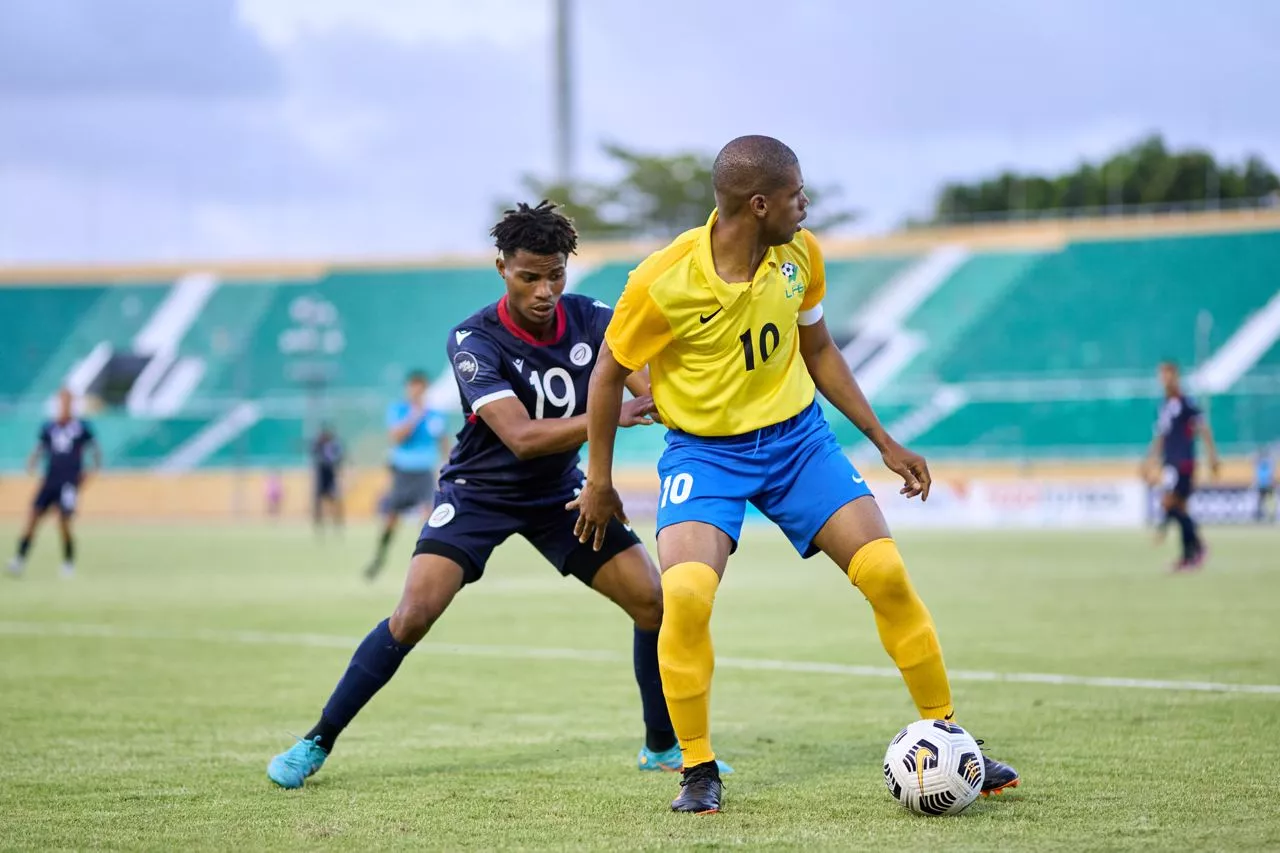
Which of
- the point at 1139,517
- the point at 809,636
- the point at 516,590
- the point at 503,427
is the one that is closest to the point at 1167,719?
the point at 503,427

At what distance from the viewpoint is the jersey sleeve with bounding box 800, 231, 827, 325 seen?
5.97 meters

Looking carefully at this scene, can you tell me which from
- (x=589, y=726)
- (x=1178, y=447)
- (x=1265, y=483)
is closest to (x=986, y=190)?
(x=1265, y=483)

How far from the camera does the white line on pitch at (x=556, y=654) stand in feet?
29.2

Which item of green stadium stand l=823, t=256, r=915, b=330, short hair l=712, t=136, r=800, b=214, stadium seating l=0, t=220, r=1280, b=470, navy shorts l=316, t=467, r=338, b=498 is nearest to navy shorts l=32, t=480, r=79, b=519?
navy shorts l=316, t=467, r=338, b=498

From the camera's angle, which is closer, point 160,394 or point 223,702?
point 223,702

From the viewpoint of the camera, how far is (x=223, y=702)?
8805mm

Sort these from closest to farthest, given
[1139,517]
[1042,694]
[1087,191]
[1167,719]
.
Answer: [1167,719]
[1042,694]
[1139,517]
[1087,191]

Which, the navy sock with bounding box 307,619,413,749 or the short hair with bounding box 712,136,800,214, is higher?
the short hair with bounding box 712,136,800,214

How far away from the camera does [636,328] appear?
18.3 feet

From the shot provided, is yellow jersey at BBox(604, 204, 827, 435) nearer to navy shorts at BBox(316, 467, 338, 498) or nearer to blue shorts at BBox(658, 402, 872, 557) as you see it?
blue shorts at BBox(658, 402, 872, 557)

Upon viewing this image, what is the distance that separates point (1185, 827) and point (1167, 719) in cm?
258

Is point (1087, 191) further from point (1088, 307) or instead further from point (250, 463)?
point (250, 463)

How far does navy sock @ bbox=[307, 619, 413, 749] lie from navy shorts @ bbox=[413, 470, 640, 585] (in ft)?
1.31

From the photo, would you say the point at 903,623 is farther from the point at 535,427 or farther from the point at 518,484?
the point at 518,484
